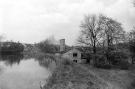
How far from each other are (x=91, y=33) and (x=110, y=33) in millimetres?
4558

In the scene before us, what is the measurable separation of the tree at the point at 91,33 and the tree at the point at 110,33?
164cm

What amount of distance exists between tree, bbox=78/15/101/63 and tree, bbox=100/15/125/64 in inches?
64.5

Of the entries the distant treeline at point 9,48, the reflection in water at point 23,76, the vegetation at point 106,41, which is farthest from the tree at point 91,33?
the distant treeline at point 9,48

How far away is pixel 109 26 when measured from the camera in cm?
2764

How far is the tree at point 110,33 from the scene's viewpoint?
88.5 feet

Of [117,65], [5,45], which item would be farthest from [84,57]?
[5,45]

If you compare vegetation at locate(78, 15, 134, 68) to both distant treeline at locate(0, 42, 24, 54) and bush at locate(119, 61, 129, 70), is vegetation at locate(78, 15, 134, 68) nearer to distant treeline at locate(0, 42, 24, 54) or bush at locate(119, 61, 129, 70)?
bush at locate(119, 61, 129, 70)

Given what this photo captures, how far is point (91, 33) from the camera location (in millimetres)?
30422

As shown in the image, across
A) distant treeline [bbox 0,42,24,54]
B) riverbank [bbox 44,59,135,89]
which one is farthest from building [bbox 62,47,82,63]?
distant treeline [bbox 0,42,24,54]

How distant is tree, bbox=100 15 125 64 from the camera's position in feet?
88.5

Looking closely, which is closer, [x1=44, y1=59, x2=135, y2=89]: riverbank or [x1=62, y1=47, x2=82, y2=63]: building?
[x1=44, y1=59, x2=135, y2=89]: riverbank

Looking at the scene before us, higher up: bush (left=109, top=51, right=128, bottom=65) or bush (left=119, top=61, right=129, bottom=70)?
bush (left=109, top=51, right=128, bottom=65)

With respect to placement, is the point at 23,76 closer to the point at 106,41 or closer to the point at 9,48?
the point at 106,41

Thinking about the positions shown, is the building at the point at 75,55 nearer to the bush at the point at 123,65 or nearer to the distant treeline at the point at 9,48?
the bush at the point at 123,65
